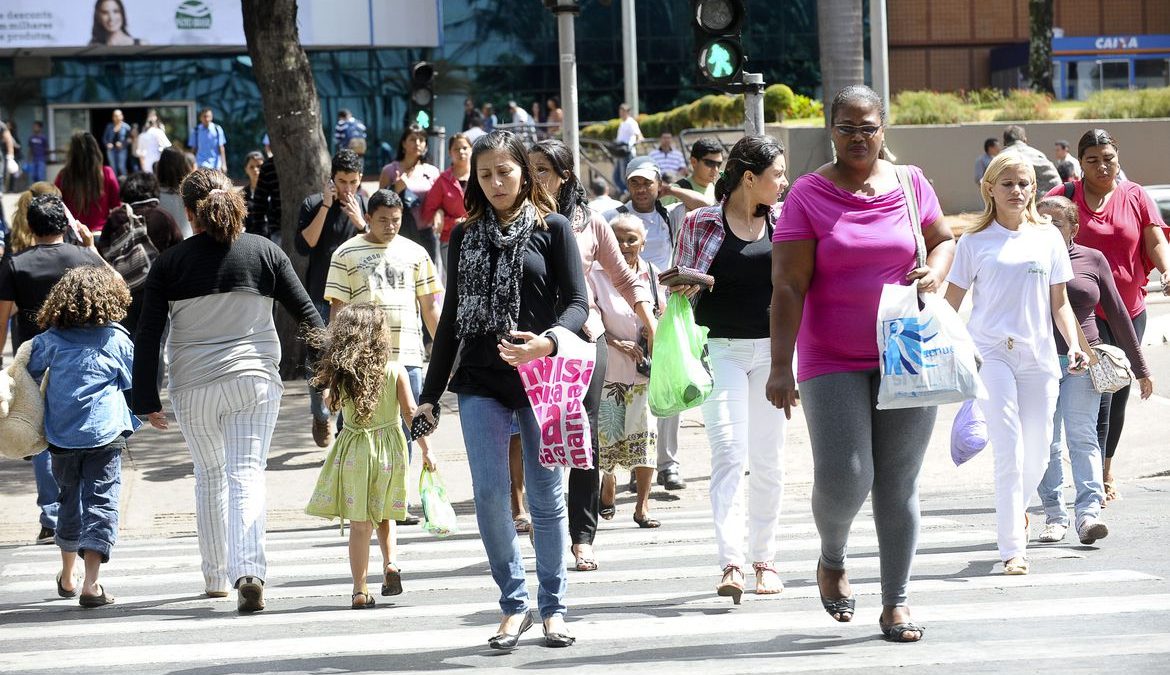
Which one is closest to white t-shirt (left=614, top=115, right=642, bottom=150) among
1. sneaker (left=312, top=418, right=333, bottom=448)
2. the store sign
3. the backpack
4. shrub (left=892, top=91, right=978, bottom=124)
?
shrub (left=892, top=91, right=978, bottom=124)

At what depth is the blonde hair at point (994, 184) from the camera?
7039 millimetres

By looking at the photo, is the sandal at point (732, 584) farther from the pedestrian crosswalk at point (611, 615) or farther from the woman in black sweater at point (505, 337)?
the woman in black sweater at point (505, 337)

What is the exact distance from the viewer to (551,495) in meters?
5.68

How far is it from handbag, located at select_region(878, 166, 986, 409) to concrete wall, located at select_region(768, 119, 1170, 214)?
22.5m

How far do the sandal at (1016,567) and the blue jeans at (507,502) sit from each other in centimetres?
226

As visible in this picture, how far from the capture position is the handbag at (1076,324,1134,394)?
8.02 meters

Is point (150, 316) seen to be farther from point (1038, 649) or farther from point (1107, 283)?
point (1107, 283)

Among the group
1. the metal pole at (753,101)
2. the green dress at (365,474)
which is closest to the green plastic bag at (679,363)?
the green dress at (365,474)

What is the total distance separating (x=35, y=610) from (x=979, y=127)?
76.6ft

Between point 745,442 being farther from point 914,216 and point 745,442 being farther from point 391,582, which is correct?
point 391,582

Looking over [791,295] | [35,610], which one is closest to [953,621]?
[791,295]

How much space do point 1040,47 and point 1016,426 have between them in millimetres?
30190

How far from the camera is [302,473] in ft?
36.2

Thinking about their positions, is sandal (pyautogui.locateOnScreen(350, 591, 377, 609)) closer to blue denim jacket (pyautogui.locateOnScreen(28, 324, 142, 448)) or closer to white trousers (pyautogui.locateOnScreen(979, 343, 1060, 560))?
blue denim jacket (pyautogui.locateOnScreen(28, 324, 142, 448))
